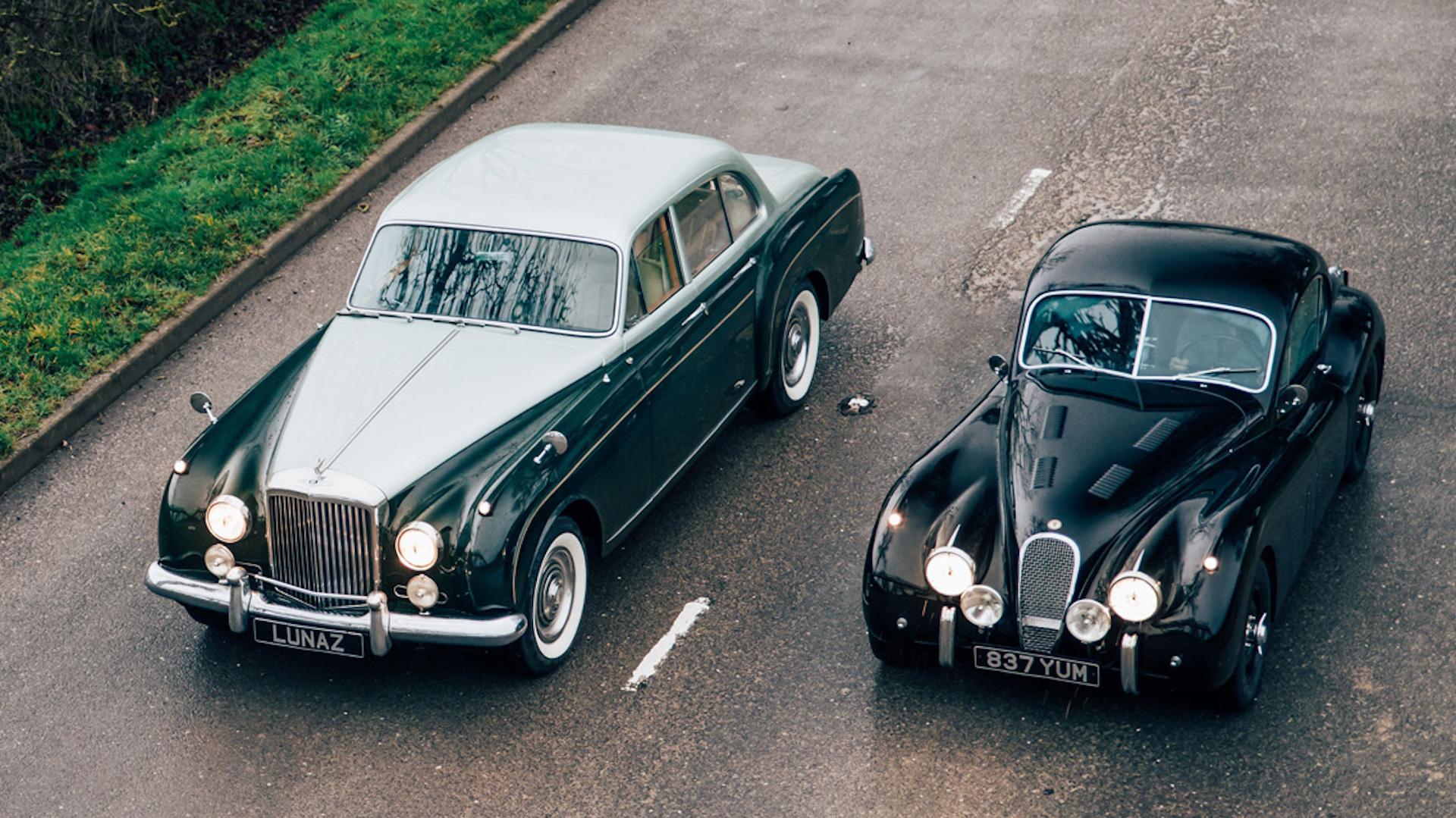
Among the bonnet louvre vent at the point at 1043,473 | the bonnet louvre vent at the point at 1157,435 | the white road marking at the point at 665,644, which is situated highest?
the bonnet louvre vent at the point at 1157,435

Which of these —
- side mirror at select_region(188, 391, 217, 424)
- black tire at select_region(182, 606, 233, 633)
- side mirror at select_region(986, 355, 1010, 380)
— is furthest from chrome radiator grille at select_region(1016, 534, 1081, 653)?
side mirror at select_region(188, 391, 217, 424)

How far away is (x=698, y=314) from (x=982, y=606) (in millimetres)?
2349


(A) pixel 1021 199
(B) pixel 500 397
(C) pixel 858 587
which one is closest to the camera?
(B) pixel 500 397

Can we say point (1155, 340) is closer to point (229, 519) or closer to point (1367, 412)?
point (1367, 412)

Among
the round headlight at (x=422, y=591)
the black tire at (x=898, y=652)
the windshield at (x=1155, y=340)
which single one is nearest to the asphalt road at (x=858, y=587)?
the black tire at (x=898, y=652)

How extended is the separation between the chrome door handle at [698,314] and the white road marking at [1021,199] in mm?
3204

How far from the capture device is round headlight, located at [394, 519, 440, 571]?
5820 mm

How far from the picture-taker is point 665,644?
6500 mm

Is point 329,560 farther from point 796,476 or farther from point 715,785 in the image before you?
point 796,476

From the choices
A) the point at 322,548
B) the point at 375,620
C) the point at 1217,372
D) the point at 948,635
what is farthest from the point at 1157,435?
the point at 322,548

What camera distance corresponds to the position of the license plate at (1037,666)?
18.2 ft

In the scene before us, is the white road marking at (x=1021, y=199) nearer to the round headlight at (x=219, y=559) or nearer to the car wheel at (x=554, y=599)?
the car wheel at (x=554, y=599)

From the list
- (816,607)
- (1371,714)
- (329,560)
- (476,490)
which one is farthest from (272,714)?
(1371,714)

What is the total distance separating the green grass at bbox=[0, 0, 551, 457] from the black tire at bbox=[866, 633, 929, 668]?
525cm
